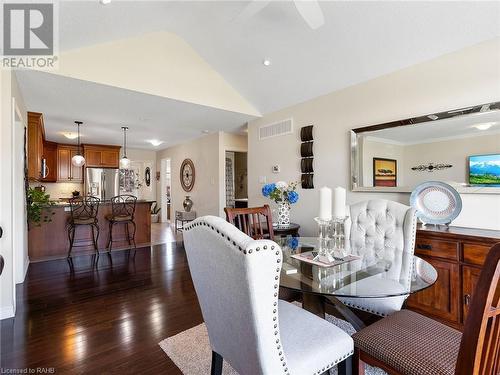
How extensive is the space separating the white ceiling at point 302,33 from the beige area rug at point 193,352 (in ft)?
8.32

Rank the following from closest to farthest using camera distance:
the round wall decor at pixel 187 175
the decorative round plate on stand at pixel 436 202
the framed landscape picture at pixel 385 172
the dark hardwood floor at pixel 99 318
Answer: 1. the dark hardwood floor at pixel 99 318
2. the decorative round plate on stand at pixel 436 202
3. the framed landscape picture at pixel 385 172
4. the round wall decor at pixel 187 175

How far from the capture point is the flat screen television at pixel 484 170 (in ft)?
7.11

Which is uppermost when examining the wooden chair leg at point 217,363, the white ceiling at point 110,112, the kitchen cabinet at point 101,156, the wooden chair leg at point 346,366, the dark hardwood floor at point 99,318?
the white ceiling at point 110,112

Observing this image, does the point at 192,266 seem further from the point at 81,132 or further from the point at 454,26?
the point at 81,132

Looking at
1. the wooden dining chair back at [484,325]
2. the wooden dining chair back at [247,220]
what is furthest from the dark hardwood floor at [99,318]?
the wooden dining chair back at [484,325]

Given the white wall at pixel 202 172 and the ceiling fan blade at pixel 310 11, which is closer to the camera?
the ceiling fan blade at pixel 310 11

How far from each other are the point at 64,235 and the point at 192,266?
428 cm

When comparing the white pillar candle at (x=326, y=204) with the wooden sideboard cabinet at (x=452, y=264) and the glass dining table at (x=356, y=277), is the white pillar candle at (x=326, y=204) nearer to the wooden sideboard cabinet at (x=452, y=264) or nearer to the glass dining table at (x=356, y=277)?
the glass dining table at (x=356, y=277)

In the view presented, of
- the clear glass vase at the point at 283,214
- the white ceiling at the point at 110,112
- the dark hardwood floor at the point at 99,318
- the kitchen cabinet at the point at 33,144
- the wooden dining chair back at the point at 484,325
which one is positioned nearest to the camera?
the wooden dining chair back at the point at 484,325

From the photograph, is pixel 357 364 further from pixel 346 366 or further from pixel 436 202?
pixel 436 202

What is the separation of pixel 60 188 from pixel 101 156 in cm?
130

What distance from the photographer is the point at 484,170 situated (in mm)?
2229

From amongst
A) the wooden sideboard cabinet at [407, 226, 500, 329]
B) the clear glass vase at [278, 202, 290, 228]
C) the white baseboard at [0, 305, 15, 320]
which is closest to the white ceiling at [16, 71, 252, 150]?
the clear glass vase at [278, 202, 290, 228]

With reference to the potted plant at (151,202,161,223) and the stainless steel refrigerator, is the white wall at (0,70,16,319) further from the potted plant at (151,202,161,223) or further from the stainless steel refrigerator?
the potted plant at (151,202,161,223)
